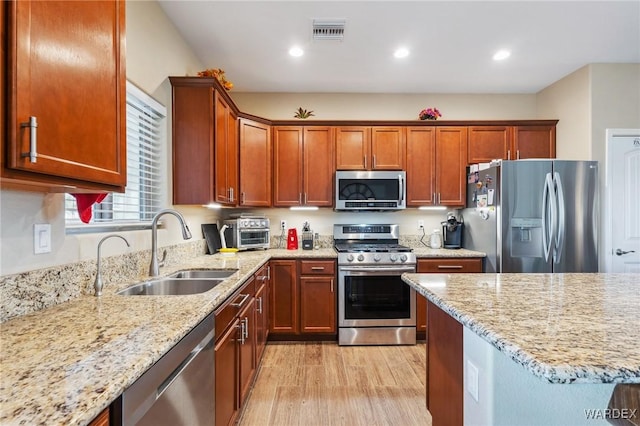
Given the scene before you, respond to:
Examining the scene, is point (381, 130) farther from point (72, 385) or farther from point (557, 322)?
point (72, 385)

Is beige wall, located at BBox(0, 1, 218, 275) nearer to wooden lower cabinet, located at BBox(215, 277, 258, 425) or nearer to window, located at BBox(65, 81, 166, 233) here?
window, located at BBox(65, 81, 166, 233)

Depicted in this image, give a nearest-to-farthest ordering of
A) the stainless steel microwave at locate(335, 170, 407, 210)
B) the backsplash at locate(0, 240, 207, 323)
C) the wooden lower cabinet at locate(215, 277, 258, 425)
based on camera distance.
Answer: the backsplash at locate(0, 240, 207, 323), the wooden lower cabinet at locate(215, 277, 258, 425), the stainless steel microwave at locate(335, 170, 407, 210)

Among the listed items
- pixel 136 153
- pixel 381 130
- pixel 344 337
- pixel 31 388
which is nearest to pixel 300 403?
pixel 344 337

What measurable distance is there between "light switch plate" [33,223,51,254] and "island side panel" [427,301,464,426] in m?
1.77

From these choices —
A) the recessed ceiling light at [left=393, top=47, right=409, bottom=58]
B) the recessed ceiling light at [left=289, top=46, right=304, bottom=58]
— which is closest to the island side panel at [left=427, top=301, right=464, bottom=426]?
the recessed ceiling light at [left=393, top=47, right=409, bottom=58]

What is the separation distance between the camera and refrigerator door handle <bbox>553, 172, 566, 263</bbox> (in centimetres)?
298

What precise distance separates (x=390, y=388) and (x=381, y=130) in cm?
260

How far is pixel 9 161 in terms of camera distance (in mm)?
786

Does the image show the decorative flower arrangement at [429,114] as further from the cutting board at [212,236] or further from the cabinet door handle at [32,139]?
the cabinet door handle at [32,139]

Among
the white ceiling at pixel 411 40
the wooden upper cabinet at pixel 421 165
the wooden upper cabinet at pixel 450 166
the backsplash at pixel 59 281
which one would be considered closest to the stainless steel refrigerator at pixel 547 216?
the wooden upper cabinet at pixel 450 166

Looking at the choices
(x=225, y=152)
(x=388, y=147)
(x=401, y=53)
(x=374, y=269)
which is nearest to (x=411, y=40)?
(x=401, y=53)

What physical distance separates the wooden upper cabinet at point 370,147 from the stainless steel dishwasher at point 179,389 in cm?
260

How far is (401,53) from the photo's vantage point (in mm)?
2961

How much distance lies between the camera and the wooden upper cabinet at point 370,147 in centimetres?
361
